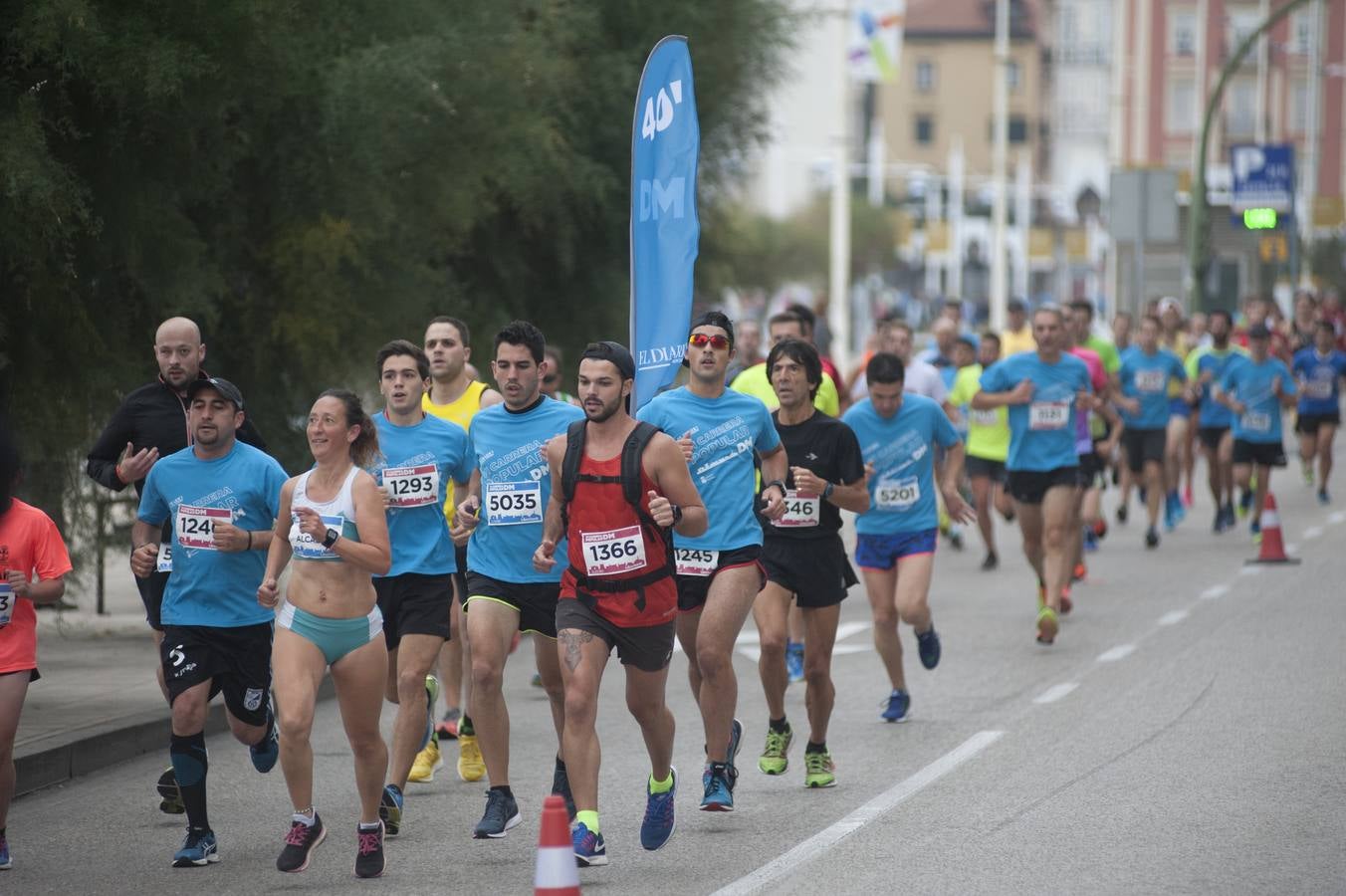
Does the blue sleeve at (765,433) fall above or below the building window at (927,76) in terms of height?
below

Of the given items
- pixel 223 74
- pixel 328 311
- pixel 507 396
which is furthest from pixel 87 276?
pixel 507 396

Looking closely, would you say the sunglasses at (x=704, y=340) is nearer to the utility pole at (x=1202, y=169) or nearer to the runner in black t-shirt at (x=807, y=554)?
the runner in black t-shirt at (x=807, y=554)

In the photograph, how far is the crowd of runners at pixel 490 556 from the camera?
25.2 ft

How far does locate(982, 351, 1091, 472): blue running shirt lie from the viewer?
14383 mm

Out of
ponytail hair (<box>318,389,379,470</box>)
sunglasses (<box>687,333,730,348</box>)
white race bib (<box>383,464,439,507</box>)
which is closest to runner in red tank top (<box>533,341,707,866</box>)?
ponytail hair (<box>318,389,379,470</box>)

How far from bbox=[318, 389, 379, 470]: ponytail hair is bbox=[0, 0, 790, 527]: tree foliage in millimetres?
3046

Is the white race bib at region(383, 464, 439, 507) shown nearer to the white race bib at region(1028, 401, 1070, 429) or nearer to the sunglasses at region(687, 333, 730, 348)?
the sunglasses at region(687, 333, 730, 348)

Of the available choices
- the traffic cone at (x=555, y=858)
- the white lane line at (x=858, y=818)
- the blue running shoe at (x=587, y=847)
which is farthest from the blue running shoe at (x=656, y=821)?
the traffic cone at (x=555, y=858)

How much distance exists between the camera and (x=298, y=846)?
7625 mm

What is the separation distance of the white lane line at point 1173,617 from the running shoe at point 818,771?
6107mm

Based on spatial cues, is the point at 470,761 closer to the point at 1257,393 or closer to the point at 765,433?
the point at 765,433

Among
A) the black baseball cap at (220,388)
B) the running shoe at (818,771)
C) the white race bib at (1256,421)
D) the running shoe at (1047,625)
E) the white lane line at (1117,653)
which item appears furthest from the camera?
the white race bib at (1256,421)

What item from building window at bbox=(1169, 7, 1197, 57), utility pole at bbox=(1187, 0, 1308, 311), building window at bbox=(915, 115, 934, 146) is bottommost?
utility pole at bbox=(1187, 0, 1308, 311)

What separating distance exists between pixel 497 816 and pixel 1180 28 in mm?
95260
